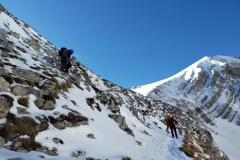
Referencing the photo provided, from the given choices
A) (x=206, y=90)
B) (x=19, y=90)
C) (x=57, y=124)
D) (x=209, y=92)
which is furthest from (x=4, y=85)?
(x=206, y=90)

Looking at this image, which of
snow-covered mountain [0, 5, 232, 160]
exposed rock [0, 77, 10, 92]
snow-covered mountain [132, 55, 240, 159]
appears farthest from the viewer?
snow-covered mountain [132, 55, 240, 159]

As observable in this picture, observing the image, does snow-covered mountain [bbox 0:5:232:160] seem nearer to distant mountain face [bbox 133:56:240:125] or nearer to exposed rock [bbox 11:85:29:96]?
exposed rock [bbox 11:85:29:96]

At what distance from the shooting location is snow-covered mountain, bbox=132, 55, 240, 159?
391 ft

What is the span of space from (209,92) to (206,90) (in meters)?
1.87

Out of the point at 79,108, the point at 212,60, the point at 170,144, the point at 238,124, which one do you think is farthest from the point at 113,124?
the point at 212,60

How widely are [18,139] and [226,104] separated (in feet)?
477

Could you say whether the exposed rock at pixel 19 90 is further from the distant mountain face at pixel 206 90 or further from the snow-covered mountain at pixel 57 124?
the distant mountain face at pixel 206 90

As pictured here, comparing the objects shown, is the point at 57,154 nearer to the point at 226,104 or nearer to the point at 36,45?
the point at 36,45

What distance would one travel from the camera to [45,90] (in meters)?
19.3

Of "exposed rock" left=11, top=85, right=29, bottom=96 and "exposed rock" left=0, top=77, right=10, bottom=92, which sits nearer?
"exposed rock" left=0, top=77, right=10, bottom=92

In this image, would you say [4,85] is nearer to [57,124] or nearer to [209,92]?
[57,124]

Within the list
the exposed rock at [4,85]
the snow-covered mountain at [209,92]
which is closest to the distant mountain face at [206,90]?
the snow-covered mountain at [209,92]

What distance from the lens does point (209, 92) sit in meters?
153

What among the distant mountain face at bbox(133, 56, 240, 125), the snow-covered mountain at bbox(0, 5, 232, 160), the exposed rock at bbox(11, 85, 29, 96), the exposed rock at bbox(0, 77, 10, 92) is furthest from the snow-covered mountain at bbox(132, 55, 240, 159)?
the exposed rock at bbox(0, 77, 10, 92)
